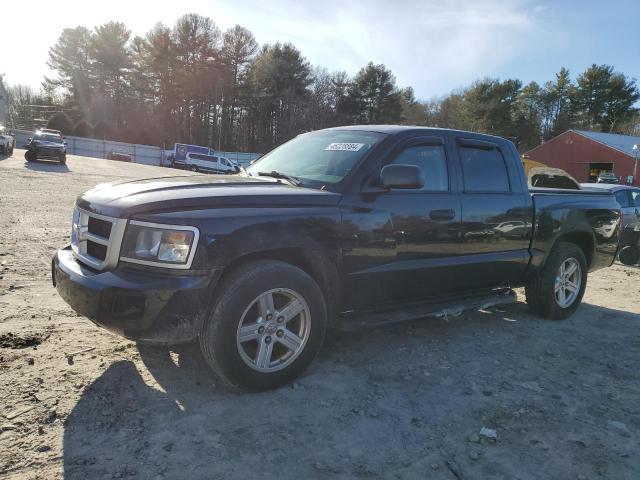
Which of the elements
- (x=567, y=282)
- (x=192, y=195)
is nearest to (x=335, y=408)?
(x=192, y=195)

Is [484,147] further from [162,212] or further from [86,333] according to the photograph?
[86,333]

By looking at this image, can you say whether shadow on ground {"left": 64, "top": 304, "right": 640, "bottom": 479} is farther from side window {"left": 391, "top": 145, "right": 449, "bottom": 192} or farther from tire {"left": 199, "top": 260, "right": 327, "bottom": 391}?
side window {"left": 391, "top": 145, "right": 449, "bottom": 192}

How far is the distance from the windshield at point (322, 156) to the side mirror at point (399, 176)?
31cm

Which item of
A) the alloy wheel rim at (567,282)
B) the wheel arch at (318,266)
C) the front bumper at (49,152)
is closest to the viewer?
the wheel arch at (318,266)

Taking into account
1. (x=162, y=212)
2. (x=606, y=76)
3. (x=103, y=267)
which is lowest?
(x=103, y=267)

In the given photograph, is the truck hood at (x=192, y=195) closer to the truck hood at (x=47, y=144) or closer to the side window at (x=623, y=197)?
the side window at (x=623, y=197)

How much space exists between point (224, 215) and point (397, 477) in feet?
5.79

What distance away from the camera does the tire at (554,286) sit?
5.30 metres

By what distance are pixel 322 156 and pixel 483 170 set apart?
1.62 m

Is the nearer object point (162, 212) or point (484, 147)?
point (162, 212)

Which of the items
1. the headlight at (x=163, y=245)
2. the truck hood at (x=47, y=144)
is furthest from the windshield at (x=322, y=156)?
the truck hood at (x=47, y=144)

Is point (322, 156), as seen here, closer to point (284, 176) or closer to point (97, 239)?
point (284, 176)

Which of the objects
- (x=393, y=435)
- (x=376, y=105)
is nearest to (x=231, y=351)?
(x=393, y=435)

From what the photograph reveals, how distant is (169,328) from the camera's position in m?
2.90
